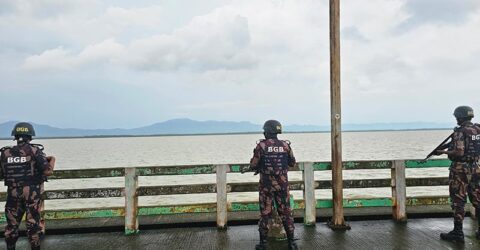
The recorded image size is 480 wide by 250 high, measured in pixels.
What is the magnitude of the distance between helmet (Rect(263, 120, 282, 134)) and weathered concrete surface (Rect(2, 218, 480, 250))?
1907mm

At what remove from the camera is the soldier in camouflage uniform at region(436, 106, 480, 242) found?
617 cm

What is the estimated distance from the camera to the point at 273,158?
6.00 metres

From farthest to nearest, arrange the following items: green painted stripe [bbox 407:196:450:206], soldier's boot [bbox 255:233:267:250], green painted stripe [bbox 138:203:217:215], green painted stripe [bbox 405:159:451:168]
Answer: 1. green painted stripe [bbox 407:196:450:206]
2. green painted stripe [bbox 405:159:451:168]
3. green painted stripe [bbox 138:203:217:215]
4. soldier's boot [bbox 255:233:267:250]

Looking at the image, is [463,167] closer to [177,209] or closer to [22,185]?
[177,209]

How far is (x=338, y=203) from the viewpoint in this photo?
23.6 feet

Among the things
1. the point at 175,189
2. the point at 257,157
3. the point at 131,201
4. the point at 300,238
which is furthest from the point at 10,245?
the point at 300,238

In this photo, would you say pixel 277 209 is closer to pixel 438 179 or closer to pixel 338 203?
pixel 338 203

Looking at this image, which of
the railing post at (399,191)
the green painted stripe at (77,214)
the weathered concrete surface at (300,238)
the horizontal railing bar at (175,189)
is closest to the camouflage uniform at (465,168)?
the weathered concrete surface at (300,238)

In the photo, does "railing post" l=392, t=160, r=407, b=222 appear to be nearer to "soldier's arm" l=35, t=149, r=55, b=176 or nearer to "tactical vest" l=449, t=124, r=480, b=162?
"tactical vest" l=449, t=124, r=480, b=162

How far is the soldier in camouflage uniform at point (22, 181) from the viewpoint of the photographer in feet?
18.2

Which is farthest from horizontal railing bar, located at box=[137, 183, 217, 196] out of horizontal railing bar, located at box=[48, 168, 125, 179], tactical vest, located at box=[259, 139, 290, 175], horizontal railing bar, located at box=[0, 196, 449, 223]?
tactical vest, located at box=[259, 139, 290, 175]

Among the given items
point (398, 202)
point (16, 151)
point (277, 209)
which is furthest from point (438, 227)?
point (16, 151)

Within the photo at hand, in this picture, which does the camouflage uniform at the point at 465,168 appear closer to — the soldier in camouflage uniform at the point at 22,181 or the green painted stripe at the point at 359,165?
the green painted stripe at the point at 359,165

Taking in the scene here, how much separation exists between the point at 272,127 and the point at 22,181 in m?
3.93
